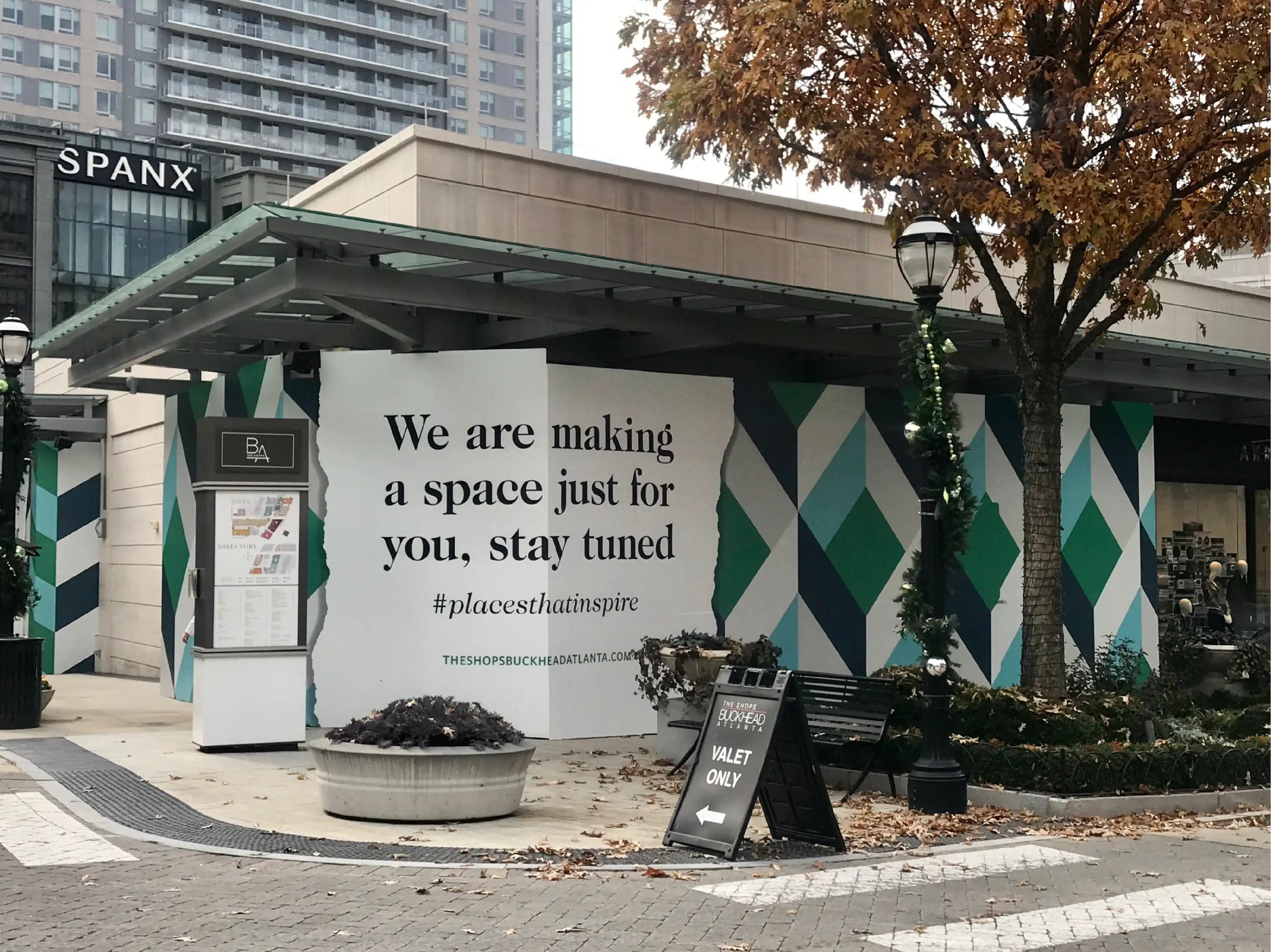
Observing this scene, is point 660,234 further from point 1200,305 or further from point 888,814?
point 1200,305

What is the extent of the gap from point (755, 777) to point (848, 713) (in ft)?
9.37

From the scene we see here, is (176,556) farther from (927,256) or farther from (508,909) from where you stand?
(508,909)

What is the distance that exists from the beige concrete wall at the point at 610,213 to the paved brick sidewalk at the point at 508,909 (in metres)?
7.39

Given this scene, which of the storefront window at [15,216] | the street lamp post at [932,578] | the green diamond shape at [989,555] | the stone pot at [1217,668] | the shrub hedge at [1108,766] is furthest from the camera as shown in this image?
the storefront window at [15,216]

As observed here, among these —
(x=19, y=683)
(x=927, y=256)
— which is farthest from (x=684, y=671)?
(x=19, y=683)

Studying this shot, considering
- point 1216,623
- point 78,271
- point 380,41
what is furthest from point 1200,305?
point 380,41

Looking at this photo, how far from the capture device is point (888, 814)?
10.5m

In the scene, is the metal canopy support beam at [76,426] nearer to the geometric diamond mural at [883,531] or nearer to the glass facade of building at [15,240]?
the geometric diamond mural at [883,531]

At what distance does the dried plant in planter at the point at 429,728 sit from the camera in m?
9.84

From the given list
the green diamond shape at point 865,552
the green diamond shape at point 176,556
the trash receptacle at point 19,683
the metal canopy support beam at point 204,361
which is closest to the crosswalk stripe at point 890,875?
the green diamond shape at point 865,552

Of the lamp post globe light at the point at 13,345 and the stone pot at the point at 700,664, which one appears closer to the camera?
the stone pot at the point at 700,664

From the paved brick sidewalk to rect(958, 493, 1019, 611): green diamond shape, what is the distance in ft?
31.6

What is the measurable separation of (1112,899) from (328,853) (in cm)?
454

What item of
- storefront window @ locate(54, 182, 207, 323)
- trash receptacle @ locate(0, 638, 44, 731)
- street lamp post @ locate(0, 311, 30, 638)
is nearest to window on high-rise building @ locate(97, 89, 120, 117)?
storefront window @ locate(54, 182, 207, 323)
